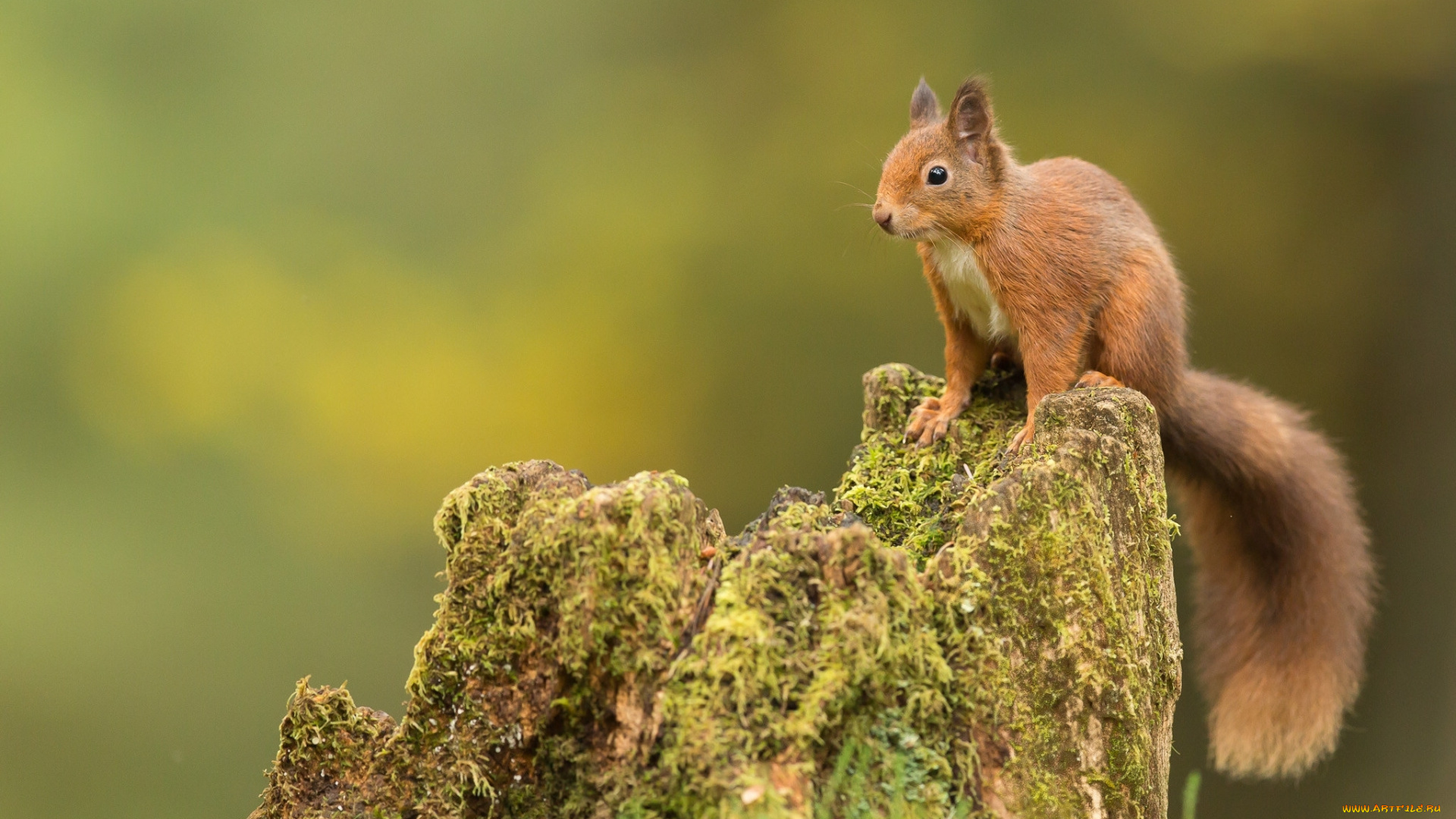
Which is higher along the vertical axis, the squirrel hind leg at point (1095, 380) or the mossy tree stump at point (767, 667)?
the squirrel hind leg at point (1095, 380)

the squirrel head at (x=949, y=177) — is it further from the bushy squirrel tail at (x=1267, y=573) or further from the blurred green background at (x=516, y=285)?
the blurred green background at (x=516, y=285)

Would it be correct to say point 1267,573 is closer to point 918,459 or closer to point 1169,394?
point 1169,394

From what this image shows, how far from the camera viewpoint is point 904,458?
8.48ft

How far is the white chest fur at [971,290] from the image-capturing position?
2.62 m

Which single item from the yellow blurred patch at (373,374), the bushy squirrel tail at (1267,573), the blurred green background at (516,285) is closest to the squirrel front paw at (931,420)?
the bushy squirrel tail at (1267,573)

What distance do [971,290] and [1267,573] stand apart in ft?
3.53

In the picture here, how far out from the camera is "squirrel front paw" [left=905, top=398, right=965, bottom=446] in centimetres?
261

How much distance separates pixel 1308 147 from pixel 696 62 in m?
2.49

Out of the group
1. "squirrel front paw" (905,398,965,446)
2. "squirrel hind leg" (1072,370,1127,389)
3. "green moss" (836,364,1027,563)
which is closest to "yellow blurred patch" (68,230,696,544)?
"green moss" (836,364,1027,563)

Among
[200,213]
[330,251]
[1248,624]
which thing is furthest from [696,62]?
[1248,624]

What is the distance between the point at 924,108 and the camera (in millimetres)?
2760

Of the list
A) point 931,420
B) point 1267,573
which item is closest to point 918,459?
point 931,420

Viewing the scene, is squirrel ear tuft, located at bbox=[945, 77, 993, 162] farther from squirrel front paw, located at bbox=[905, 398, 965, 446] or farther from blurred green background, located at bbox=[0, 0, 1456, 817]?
blurred green background, located at bbox=[0, 0, 1456, 817]

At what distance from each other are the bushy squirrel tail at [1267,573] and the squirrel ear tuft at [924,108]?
34.3 inches
